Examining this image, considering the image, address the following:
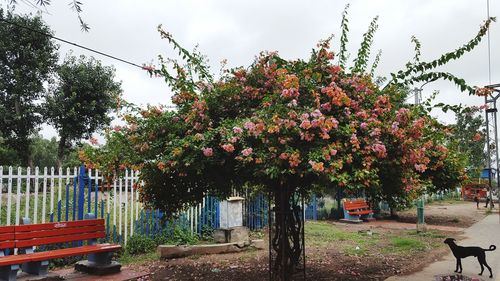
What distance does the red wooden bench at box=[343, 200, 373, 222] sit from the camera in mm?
16953

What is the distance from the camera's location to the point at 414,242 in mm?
11062

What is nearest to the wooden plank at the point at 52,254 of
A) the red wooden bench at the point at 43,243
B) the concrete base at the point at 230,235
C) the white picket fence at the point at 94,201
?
the red wooden bench at the point at 43,243

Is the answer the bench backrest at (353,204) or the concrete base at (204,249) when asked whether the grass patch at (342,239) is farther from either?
the bench backrest at (353,204)

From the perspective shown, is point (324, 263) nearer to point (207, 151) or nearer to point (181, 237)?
point (181, 237)

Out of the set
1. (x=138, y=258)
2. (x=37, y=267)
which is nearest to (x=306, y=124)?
(x=37, y=267)

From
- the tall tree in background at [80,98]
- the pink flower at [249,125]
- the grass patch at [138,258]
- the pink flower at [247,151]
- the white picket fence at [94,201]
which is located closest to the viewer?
the pink flower at [247,151]

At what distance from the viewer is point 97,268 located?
686 cm

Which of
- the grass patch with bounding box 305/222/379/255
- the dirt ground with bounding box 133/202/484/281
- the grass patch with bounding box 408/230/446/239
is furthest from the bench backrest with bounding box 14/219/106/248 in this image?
the grass patch with bounding box 408/230/446/239

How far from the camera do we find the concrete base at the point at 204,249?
8.64 meters

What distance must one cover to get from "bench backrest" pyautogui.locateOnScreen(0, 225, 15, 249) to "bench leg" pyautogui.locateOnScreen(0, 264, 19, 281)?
1.08ft

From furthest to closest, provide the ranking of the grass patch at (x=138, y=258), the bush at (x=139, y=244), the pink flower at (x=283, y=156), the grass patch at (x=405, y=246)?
the grass patch at (x=405, y=246) < the bush at (x=139, y=244) < the grass patch at (x=138, y=258) < the pink flower at (x=283, y=156)

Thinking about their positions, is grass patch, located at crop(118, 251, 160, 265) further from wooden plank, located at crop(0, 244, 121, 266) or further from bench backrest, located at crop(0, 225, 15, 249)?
bench backrest, located at crop(0, 225, 15, 249)

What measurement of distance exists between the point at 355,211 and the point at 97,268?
12.3 m

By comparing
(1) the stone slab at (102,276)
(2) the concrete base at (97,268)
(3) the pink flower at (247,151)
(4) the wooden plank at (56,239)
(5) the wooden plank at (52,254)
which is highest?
(3) the pink flower at (247,151)
